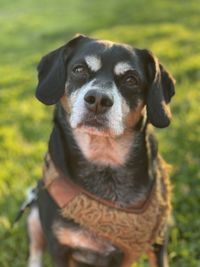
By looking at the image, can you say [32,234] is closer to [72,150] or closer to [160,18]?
[72,150]

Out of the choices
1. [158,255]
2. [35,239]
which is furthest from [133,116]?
[35,239]

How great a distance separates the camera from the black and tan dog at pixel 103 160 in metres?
3.58

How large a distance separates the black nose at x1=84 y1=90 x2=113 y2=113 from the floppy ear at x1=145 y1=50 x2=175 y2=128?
322 mm

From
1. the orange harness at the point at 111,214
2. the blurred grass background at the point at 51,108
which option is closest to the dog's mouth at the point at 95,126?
the orange harness at the point at 111,214

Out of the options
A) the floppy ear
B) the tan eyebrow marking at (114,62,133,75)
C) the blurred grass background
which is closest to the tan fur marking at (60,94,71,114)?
the tan eyebrow marking at (114,62,133,75)

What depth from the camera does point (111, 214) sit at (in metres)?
3.76

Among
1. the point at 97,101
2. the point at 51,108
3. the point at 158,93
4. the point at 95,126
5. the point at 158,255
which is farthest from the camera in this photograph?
the point at 51,108

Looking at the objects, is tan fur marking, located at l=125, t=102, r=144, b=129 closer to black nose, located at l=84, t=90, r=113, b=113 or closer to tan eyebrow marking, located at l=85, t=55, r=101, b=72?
black nose, located at l=84, t=90, r=113, b=113

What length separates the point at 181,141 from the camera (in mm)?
6105

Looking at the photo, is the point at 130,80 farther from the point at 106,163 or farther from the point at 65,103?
the point at 106,163

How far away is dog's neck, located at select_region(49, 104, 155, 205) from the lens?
377 centimetres

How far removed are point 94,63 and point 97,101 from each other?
0.99 feet

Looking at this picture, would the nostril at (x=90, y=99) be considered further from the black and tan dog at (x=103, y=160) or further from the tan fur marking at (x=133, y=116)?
the tan fur marking at (x=133, y=116)

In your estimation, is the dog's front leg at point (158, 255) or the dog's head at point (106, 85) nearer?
the dog's head at point (106, 85)
